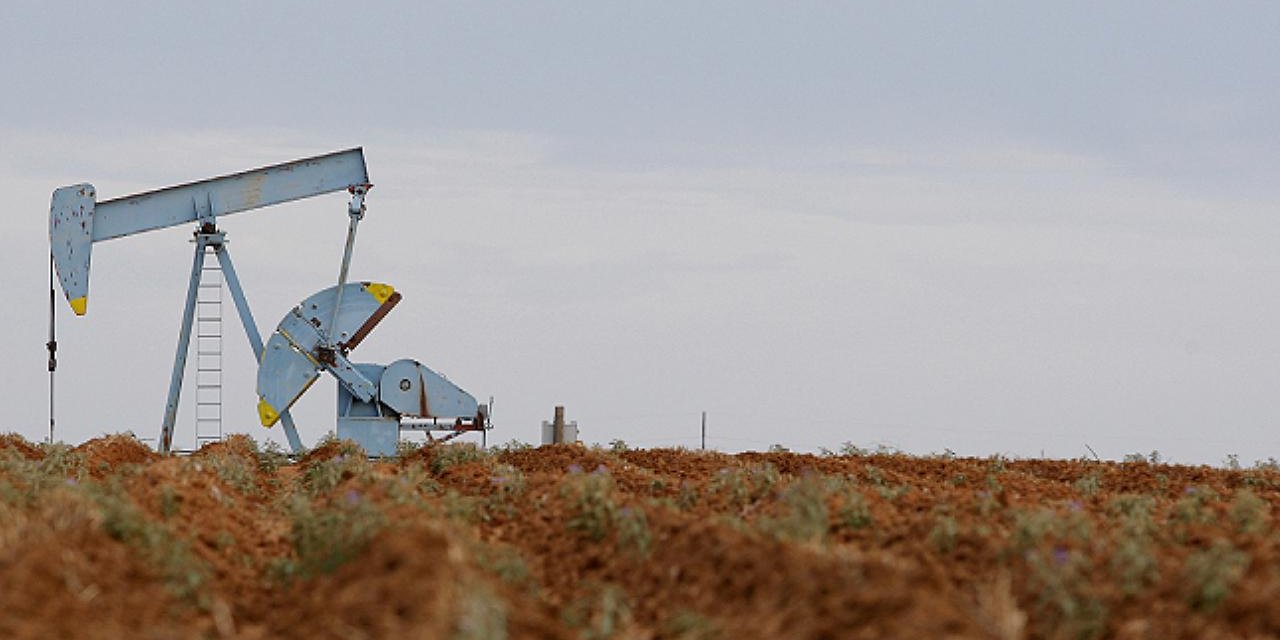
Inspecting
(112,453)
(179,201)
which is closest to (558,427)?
(179,201)

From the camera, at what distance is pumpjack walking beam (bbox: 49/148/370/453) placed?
23.1 meters

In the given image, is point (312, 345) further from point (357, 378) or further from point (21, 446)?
point (21, 446)

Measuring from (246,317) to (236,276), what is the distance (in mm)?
599

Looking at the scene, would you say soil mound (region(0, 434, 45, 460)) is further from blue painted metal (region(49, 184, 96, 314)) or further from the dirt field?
the dirt field

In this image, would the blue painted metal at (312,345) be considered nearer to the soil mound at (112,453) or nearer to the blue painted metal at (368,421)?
the blue painted metal at (368,421)

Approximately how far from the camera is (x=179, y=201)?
76.1ft

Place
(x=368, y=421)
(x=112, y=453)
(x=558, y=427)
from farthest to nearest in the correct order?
1. (x=558, y=427)
2. (x=368, y=421)
3. (x=112, y=453)

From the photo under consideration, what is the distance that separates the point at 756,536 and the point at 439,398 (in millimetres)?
14873

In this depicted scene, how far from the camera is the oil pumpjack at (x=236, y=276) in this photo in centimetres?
2308

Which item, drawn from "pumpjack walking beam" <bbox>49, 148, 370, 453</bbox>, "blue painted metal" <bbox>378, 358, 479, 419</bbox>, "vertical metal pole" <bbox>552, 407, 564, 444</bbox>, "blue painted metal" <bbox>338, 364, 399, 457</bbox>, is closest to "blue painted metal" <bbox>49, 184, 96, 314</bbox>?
"pumpjack walking beam" <bbox>49, 148, 370, 453</bbox>

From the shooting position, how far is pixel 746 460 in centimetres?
1967

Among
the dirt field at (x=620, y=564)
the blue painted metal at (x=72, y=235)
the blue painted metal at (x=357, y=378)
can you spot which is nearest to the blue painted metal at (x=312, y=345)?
the blue painted metal at (x=357, y=378)

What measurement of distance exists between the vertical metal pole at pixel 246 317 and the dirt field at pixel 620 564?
9383mm

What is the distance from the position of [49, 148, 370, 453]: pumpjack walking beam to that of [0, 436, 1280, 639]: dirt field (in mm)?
9571
